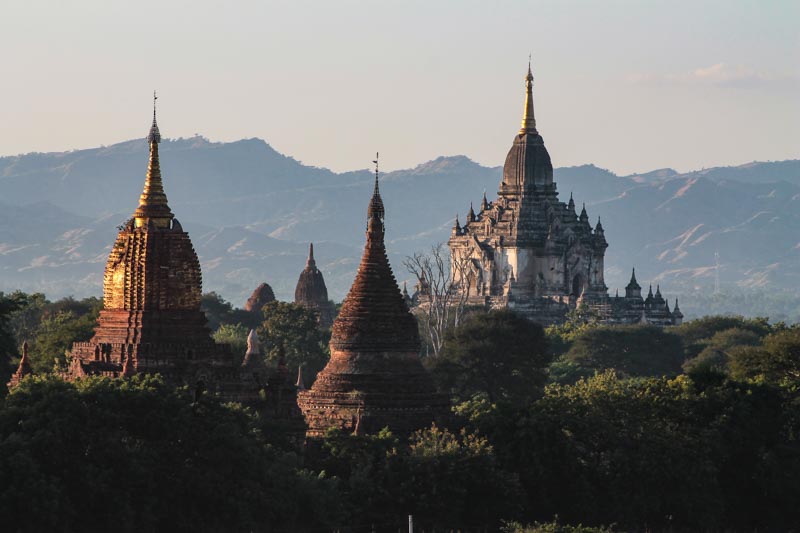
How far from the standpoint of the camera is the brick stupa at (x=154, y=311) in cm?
6588

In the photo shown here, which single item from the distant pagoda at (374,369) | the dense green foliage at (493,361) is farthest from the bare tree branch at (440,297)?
the distant pagoda at (374,369)

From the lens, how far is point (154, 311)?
67.2 m

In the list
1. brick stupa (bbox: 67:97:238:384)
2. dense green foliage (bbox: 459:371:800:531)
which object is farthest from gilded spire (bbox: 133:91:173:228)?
dense green foliage (bbox: 459:371:800:531)

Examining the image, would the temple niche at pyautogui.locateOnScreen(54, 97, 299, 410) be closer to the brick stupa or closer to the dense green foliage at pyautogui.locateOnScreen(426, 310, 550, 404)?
the brick stupa

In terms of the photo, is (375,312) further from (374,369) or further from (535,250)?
(535,250)

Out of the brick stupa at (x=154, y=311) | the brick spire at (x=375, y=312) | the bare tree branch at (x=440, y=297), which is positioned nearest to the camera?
the brick stupa at (x=154, y=311)

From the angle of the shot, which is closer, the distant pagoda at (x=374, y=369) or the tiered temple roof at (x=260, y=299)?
the distant pagoda at (x=374, y=369)

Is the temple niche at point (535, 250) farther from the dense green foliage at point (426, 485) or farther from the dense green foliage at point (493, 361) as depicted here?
the dense green foliage at point (426, 485)

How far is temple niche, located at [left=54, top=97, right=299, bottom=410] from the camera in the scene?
216ft

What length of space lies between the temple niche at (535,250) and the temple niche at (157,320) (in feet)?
280

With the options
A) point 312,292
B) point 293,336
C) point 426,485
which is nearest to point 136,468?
point 426,485

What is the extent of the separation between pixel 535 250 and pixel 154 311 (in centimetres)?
8997

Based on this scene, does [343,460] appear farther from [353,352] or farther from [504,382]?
[504,382]

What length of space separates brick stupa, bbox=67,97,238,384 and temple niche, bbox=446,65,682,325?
85372 millimetres
